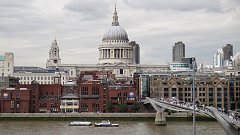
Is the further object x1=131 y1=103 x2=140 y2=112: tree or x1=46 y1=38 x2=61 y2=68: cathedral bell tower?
x1=46 y1=38 x2=61 y2=68: cathedral bell tower

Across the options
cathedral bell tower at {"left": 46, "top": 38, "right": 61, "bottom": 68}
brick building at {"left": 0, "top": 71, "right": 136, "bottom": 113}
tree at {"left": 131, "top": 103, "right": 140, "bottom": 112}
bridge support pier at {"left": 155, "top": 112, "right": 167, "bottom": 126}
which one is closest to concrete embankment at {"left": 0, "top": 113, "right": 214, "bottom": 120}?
brick building at {"left": 0, "top": 71, "right": 136, "bottom": 113}

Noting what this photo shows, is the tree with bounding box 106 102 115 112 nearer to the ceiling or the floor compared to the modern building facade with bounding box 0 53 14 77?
nearer to the floor

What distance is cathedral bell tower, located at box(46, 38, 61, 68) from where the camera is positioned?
399ft

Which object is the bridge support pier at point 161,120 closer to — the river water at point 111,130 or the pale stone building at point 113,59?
the river water at point 111,130

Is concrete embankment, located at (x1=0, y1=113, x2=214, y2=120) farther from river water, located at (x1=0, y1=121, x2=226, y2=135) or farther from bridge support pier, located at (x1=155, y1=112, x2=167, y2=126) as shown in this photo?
river water, located at (x1=0, y1=121, x2=226, y2=135)

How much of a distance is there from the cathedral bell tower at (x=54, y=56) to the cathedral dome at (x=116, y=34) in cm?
929

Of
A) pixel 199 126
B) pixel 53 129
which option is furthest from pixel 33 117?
pixel 199 126

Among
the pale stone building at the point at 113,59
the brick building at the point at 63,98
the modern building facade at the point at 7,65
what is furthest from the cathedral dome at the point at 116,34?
the brick building at the point at 63,98

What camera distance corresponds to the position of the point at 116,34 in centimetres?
12231

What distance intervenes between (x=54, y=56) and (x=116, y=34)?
40.7 ft

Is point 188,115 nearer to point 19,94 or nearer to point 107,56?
point 19,94

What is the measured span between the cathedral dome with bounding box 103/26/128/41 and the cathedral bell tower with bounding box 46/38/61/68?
929 cm

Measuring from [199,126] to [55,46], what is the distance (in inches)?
2975

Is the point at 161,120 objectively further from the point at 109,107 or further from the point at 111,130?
the point at 109,107
